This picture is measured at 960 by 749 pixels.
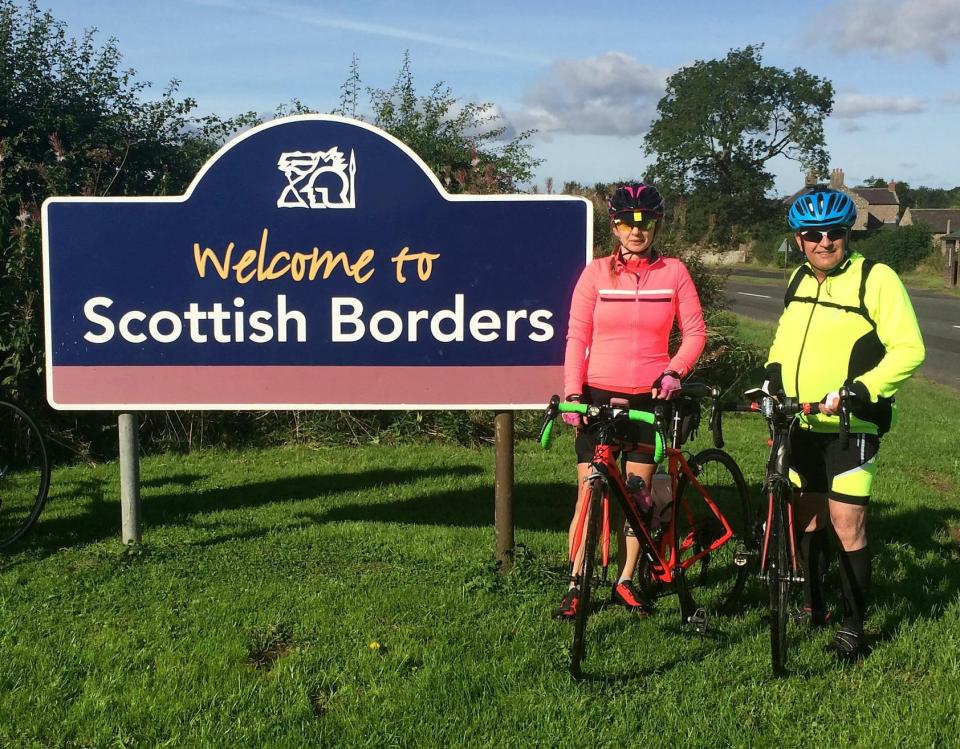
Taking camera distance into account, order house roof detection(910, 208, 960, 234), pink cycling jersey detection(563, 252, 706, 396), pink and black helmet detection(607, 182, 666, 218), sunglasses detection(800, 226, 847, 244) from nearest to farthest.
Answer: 1. sunglasses detection(800, 226, 847, 244)
2. pink and black helmet detection(607, 182, 666, 218)
3. pink cycling jersey detection(563, 252, 706, 396)
4. house roof detection(910, 208, 960, 234)

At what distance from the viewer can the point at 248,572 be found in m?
5.10

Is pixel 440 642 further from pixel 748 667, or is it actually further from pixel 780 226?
pixel 780 226

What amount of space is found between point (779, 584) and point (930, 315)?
84.9 ft

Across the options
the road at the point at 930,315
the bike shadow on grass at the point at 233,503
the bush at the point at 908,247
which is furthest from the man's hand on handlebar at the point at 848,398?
the bush at the point at 908,247

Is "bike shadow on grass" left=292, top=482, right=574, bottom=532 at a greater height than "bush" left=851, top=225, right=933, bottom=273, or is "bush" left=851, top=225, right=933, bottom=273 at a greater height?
"bush" left=851, top=225, right=933, bottom=273

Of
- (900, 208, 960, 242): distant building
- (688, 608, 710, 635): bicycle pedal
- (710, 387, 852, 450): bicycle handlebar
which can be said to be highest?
(900, 208, 960, 242): distant building

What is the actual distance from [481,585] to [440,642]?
0.75m

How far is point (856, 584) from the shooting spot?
4.11 metres

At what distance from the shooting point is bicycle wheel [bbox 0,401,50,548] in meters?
5.44

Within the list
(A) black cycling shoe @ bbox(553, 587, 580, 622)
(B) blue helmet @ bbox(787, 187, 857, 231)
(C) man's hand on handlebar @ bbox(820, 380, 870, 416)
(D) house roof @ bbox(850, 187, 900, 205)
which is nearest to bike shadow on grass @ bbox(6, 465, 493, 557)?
(A) black cycling shoe @ bbox(553, 587, 580, 622)

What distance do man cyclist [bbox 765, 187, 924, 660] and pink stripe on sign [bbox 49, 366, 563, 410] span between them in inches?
70.7

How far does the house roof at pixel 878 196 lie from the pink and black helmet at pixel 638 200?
112596 mm

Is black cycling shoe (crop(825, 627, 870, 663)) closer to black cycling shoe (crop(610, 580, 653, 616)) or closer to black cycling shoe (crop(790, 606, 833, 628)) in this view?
black cycling shoe (crop(790, 606, 833, 628))

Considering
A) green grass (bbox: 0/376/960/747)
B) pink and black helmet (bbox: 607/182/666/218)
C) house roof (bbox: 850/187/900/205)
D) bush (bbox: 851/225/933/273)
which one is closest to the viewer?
green grass (bbox: 0/376/960/747)
